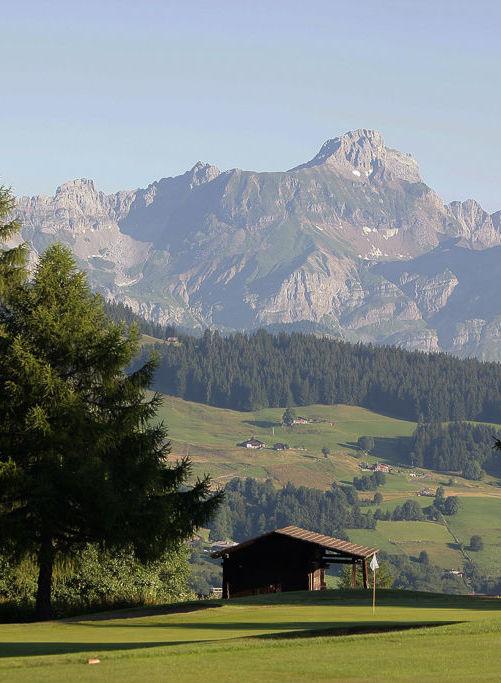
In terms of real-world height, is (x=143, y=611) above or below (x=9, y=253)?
below

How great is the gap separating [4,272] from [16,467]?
27.8ft

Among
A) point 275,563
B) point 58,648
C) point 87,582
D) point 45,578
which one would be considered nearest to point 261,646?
point 58,648

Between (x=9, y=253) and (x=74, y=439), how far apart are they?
8262 millimetres

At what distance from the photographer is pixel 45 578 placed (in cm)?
4275

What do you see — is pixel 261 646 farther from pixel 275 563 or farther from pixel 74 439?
pixel 275 563

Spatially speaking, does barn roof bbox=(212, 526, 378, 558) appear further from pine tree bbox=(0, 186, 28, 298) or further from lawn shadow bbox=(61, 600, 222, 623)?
pine tree bbox=(0, 186, 28, 298)

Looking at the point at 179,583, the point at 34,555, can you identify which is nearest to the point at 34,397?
the point at 34,555

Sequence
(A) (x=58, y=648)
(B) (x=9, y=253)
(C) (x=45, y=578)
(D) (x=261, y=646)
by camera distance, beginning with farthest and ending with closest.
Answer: (B) (x=9, y=253) < (C) (x=45, y=578) < (A) (x=58, y=648) < (D) (x=261, y=646)

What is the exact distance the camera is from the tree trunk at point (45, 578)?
41875mm

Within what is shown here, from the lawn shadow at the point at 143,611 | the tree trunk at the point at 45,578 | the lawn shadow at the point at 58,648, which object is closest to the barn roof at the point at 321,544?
the lawn shadow at the point at 143,611

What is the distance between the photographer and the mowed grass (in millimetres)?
22016

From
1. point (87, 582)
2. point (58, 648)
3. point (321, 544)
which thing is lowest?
point (58, 648)

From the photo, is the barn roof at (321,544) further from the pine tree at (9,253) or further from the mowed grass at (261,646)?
the pine tree at (9,253)

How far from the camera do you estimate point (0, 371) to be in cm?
4094
